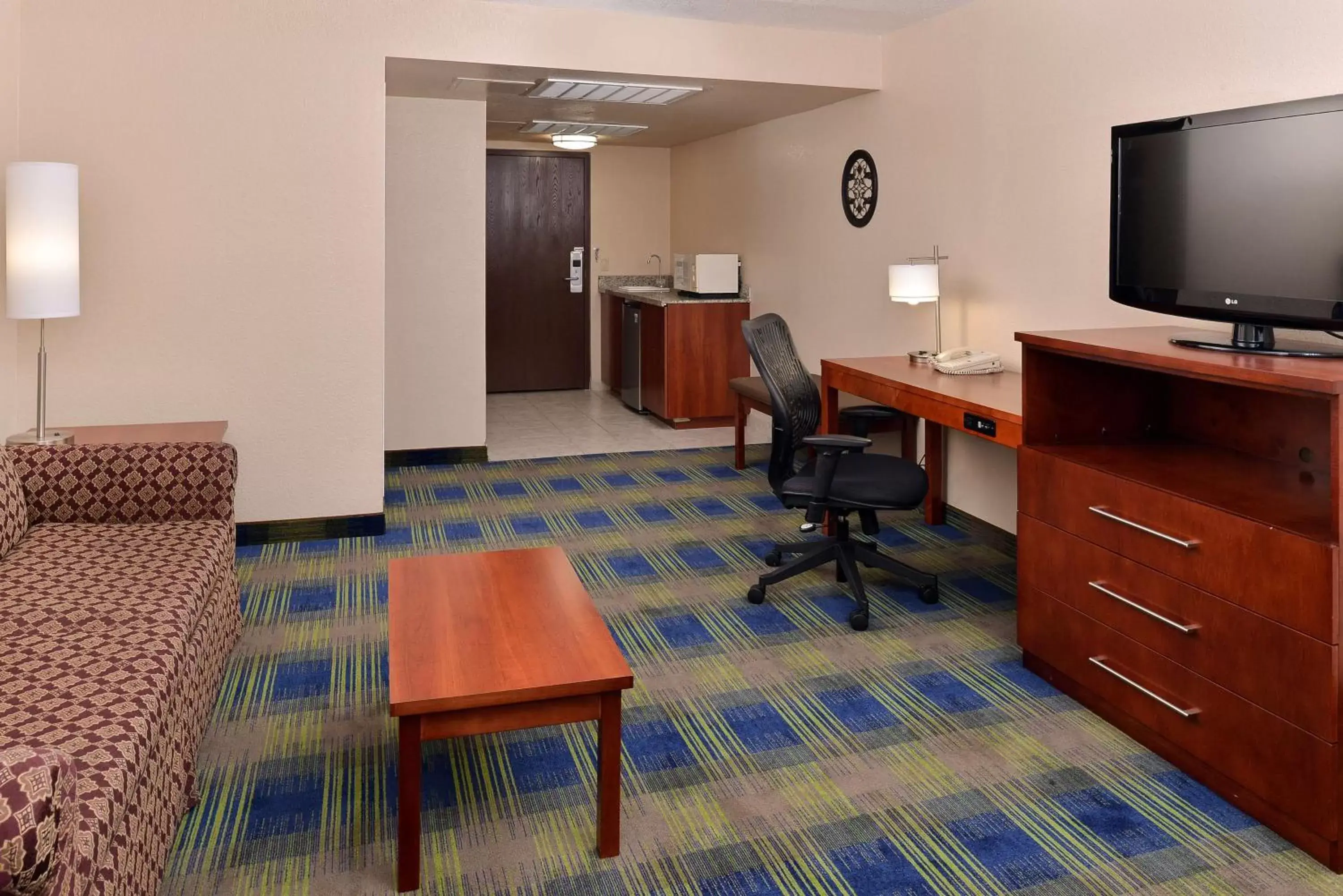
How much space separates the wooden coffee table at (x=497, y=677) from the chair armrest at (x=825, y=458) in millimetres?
1150

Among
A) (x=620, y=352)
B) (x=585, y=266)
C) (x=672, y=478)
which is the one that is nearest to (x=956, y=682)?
(x=672, y=478)

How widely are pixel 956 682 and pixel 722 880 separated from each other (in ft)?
3.80

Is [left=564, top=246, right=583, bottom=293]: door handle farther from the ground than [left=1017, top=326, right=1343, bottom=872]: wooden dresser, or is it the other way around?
[left=564, top=246, right=583, bottom=293]: door handle

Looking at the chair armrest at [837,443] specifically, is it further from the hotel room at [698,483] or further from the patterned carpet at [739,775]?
the patterned carpet at [739,775]

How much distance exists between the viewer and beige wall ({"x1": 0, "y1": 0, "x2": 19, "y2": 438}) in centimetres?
368

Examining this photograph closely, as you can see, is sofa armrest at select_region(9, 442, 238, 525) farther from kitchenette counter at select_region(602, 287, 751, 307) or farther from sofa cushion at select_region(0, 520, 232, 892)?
kitchenette counter at select_region(602, 287, 751, 307)

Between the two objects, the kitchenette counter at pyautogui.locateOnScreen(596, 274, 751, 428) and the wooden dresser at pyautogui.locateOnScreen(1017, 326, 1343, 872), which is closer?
the wooden dresser at pyautogui.locateOnScreen(1017, 326, 1343, 872)

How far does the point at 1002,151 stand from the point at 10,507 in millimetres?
3542

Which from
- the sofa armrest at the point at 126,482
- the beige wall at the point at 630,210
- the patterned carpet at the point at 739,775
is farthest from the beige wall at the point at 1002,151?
the sofa armrest at the point at 126,482

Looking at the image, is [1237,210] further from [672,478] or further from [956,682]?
[672,478]

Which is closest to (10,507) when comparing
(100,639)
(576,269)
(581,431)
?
(100,639)

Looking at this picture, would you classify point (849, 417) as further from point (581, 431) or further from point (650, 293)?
point (650, 293)

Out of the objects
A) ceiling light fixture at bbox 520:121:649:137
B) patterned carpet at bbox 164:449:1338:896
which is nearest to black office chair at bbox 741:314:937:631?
patterned carpet at bbox 164:449:1338:896

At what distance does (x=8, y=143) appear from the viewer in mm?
3758
